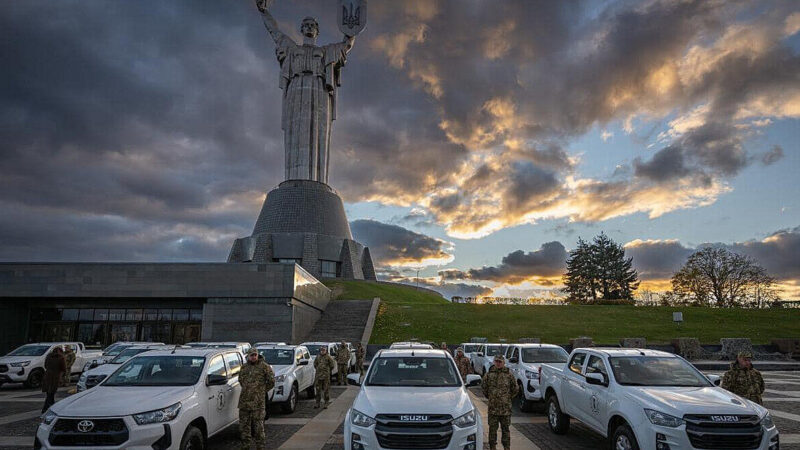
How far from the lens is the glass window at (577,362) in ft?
31.9

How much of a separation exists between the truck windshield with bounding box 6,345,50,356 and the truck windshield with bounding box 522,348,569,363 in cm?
1836

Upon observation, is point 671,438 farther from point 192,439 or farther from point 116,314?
point 116,314

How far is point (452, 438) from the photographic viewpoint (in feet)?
21.1

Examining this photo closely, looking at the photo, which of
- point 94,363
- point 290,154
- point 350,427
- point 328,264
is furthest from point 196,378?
point 290,154

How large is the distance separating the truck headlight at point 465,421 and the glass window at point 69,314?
34.8 metres

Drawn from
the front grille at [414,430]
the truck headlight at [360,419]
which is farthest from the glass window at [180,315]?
the front grille at [414,430]

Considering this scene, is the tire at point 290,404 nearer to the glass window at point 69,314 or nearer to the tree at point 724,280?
the glass window at point 69,314

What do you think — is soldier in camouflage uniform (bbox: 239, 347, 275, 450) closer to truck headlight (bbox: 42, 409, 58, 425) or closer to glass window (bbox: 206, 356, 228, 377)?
glass window (bbox: 206, 356, 228, 377)

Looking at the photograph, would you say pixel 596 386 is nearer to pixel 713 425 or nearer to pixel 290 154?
pixel 713 425

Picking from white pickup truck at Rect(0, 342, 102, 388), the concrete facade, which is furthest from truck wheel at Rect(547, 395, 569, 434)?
the concrete facade

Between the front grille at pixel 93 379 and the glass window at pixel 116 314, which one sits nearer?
the front grille at pixel 93 379

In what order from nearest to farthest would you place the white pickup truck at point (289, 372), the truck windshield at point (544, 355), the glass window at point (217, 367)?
the glass window at point (217, 367), the white pickup truck at point (289, 372), the truck windshield at point (544, 355)

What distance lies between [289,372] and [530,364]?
264 inches

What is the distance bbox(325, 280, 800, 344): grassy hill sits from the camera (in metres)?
36.4
